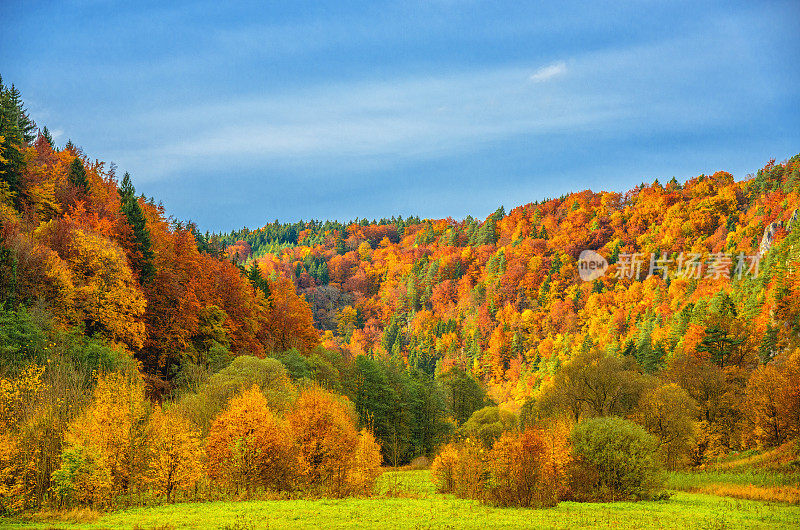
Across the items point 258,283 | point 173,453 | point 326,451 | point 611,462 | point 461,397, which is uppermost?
point 258,283

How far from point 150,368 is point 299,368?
1675 cm

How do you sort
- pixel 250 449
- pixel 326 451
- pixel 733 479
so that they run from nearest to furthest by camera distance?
1. pixel 250 449
2. pixel 326 451
3. pixel 733 479

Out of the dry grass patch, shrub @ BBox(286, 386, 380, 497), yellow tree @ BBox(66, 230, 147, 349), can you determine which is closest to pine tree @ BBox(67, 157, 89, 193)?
yellow tree @ BBox(66, 230, 147, 349)

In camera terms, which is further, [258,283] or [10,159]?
[258,283]

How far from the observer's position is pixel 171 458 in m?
38.1

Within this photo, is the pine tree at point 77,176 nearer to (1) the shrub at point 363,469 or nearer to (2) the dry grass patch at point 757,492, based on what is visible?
(1) the shrub at point 363,469

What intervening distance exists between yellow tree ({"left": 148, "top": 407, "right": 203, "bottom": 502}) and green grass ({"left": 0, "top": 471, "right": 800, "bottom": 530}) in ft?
6.90

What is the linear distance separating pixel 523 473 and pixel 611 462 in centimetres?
773

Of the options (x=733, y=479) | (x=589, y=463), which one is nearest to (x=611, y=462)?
(x=589, y=463)

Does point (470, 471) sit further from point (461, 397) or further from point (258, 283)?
point (461, 397)

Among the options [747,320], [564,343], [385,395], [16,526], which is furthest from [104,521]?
[564,343]

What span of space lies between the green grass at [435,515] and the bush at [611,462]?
6.73ft

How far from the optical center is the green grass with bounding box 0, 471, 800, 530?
97.7ft

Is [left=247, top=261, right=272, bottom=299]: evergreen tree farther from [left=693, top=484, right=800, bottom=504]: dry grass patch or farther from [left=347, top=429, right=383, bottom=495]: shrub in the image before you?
[left=693, top=484, right=800, bottom=504]: dry grass patch
